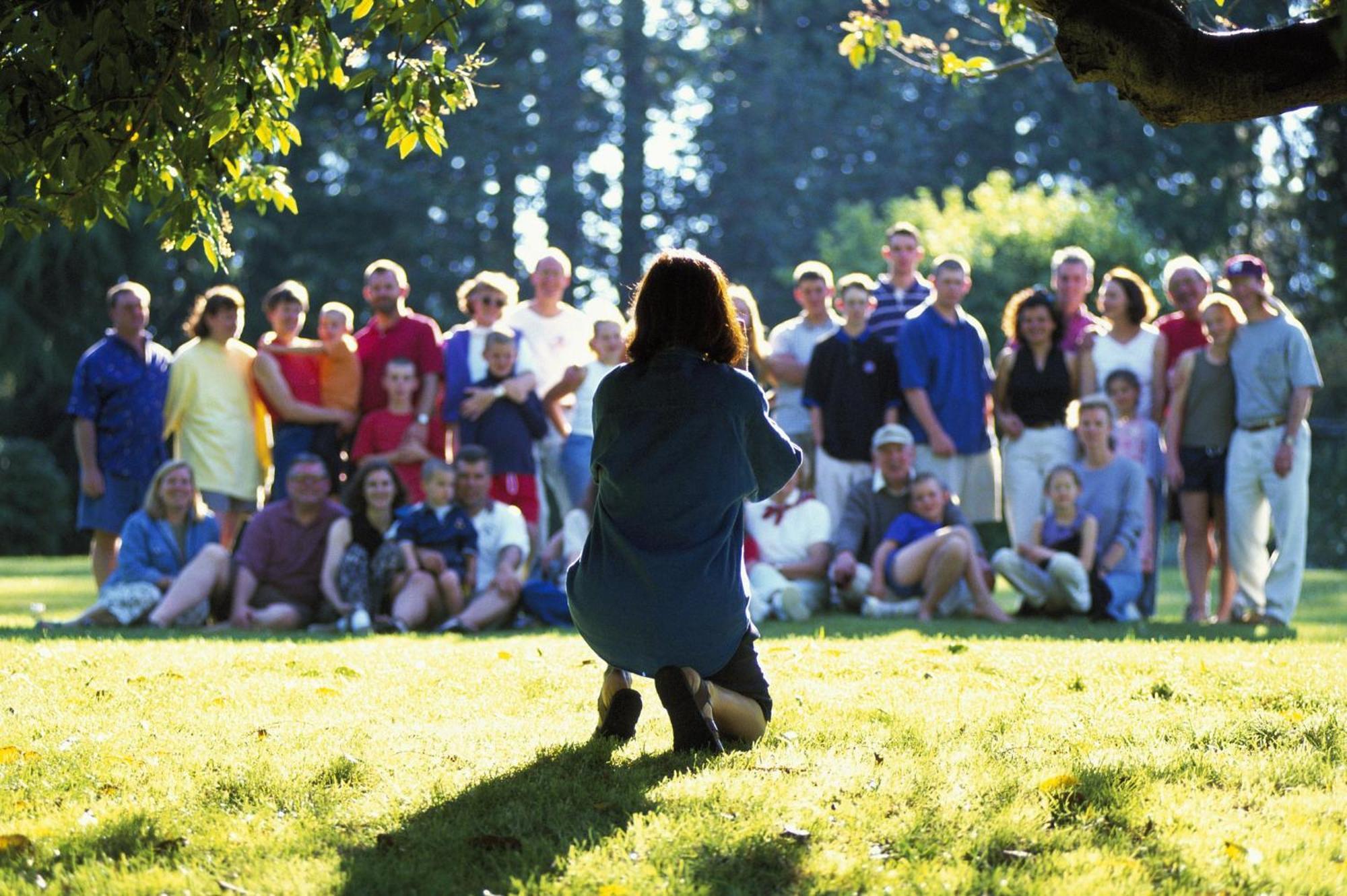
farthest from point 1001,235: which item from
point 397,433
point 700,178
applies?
point 397,433

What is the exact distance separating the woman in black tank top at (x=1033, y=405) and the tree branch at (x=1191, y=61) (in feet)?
22.6

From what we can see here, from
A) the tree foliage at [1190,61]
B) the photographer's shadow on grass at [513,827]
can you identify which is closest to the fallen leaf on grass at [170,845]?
the photographer's shadow on grass at [513,827]

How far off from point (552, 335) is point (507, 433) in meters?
1.11

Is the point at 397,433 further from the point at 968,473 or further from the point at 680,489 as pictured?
the point at 680,489

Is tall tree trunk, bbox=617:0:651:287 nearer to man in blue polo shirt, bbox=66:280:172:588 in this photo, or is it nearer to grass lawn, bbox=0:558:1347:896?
man in blue polo shirt, bbox=66:280:172:588

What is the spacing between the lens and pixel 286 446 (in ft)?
39.5

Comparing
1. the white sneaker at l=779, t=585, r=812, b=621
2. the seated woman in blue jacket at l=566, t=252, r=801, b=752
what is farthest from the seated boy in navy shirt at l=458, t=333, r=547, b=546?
the seated woman in blue jacket at l=566, t=252, r=801, b=752

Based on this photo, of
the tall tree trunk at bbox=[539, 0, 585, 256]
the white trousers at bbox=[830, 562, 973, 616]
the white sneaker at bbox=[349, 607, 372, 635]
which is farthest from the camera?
the tall tree trunk at bbox=[539, 0, 585, 256]

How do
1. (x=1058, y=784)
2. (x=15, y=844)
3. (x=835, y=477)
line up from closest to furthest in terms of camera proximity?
(x=15, y=844)
(x=1058, y=784)
(x=835, y=477)

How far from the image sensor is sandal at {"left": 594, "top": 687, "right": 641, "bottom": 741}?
18.6 feet

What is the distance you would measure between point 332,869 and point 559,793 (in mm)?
870

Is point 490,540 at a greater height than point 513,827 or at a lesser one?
greater

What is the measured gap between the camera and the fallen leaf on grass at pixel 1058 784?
4938 millimetres

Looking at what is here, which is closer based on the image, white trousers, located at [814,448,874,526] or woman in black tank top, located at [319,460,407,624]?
woman in black tank top, located at [319,460,407,624]
